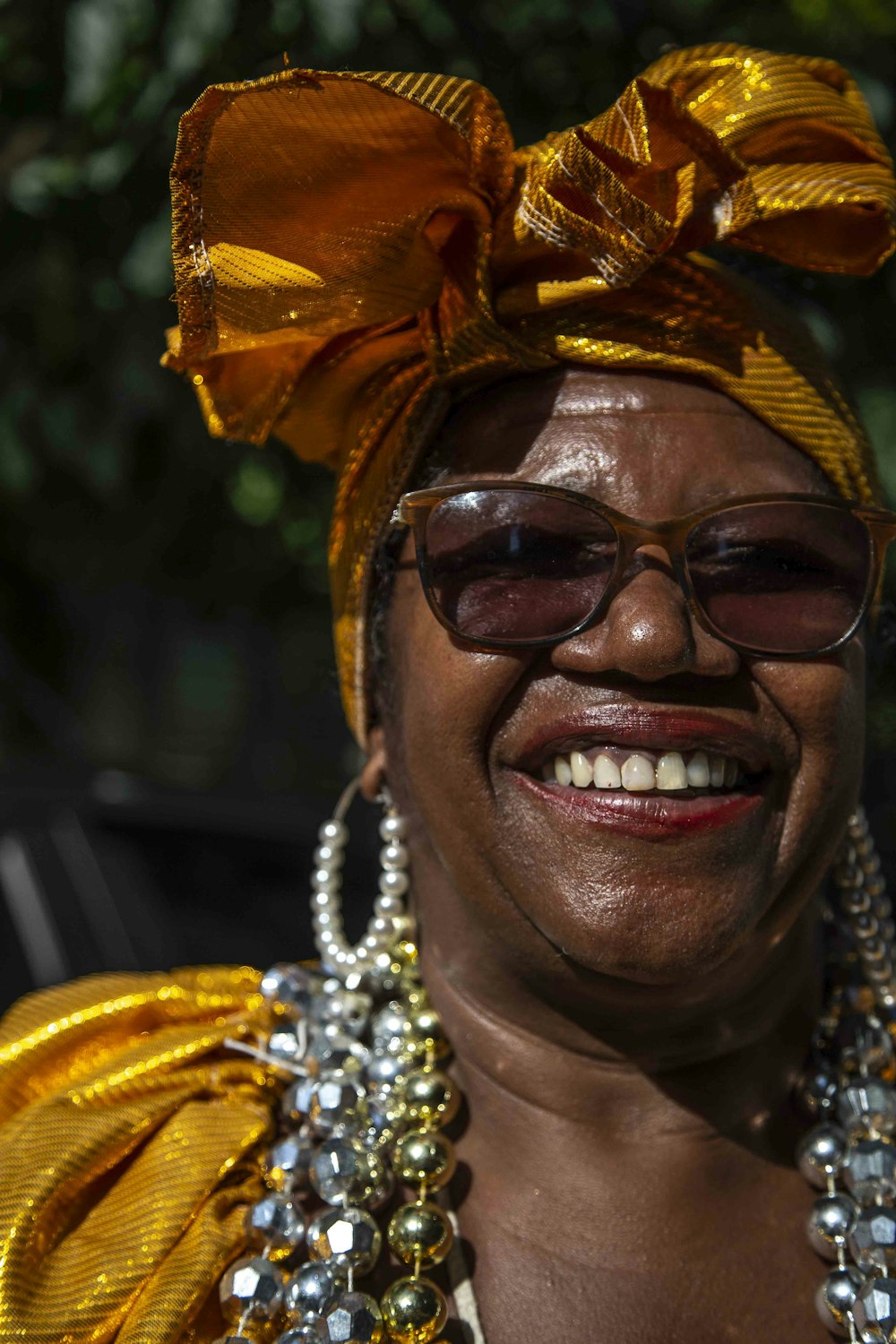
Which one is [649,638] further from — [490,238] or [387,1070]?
[387,1070]

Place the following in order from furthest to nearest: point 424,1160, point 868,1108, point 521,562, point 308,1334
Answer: point 868,1108 < point 424,1160 < point 521,562 < point 308,1334

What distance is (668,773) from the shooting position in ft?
6.30

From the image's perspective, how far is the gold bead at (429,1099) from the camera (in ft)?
7.01

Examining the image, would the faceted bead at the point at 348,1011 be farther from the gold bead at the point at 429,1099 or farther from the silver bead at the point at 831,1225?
the silver bead at the point at 831,1225

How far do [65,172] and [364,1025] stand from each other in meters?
2.00

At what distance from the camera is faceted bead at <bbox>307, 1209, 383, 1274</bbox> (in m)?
1.94

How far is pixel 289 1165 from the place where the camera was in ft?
6.80

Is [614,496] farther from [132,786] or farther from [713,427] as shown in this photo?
[132,786]

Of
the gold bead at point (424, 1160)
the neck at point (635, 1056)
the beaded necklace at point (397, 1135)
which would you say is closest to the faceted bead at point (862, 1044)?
the beaded necklace at point (397, 1135)

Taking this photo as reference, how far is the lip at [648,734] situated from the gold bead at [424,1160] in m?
0.58

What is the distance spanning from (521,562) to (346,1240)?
0.96 m

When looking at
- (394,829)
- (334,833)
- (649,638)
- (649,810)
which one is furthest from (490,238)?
(334,833)

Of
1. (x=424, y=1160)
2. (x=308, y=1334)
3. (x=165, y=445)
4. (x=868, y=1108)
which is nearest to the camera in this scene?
(x=308, y=1334)

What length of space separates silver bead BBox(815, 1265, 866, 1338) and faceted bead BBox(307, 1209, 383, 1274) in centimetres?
62
